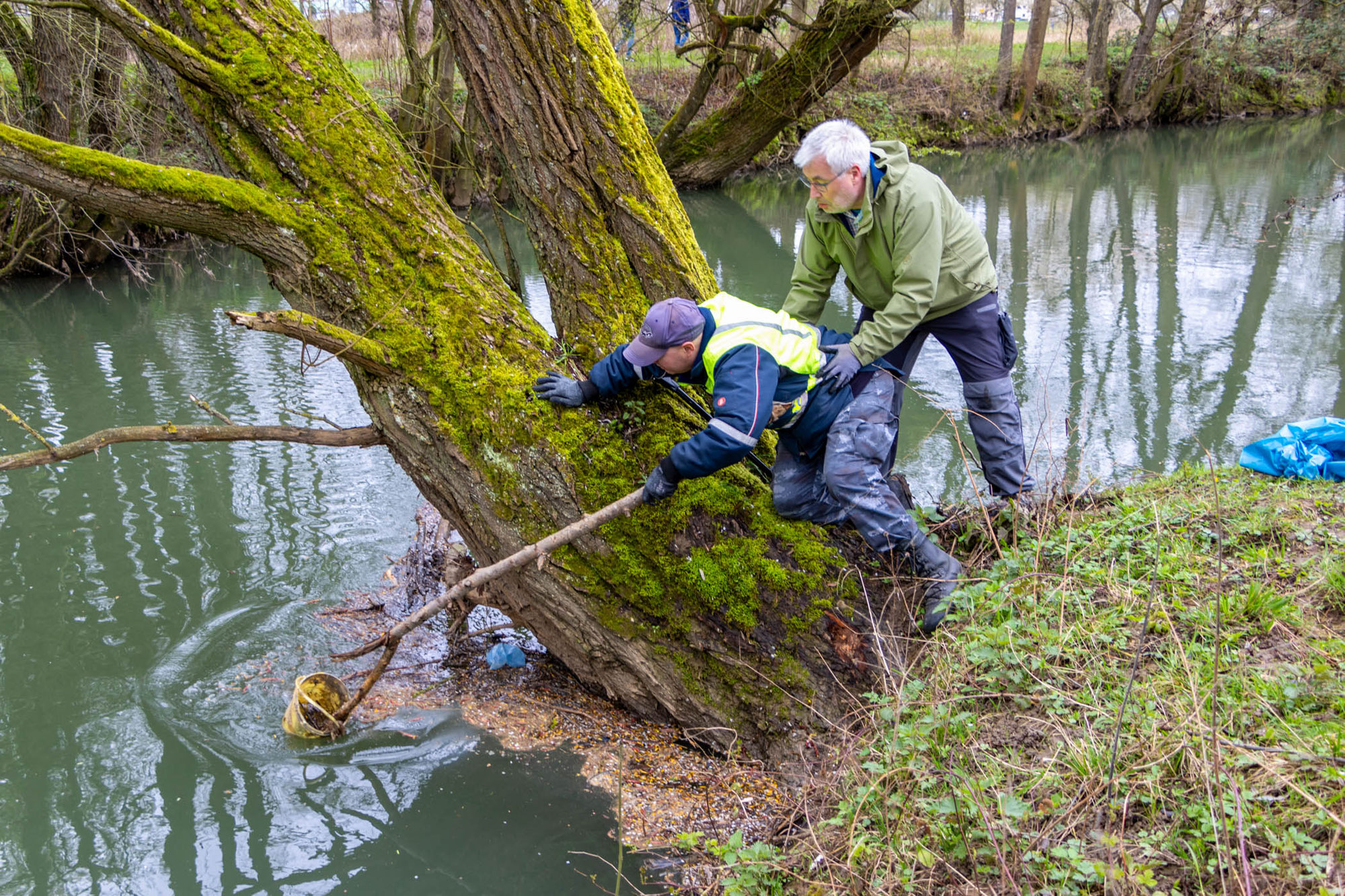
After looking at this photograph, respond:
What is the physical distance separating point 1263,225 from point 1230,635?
11963 millimetres

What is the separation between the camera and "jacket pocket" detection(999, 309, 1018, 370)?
12.1ft

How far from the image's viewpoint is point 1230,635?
102 inches

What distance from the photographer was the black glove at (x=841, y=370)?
3273 millimetres

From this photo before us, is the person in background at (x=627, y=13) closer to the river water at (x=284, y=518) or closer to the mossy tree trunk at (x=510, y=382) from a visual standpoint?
the river water at (x=284, y=518)

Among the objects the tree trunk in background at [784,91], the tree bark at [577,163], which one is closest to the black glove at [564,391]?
the tree bark at [577,163]

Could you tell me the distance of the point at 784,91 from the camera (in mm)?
11250

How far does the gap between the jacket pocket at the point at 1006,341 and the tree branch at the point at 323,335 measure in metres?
2.57

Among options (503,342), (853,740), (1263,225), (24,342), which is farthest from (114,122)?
(1263,225)

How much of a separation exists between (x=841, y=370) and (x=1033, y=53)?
23.5 metres

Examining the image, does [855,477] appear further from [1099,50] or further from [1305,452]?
[1099,50]

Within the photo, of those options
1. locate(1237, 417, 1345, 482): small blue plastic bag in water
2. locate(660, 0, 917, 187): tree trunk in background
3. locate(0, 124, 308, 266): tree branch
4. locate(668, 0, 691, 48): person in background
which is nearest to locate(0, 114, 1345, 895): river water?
locate(1237, 417, 1345, 482): small blue plastic bag in water

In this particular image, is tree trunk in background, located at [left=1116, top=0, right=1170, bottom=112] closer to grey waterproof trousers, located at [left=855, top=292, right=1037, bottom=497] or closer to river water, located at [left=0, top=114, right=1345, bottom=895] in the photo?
river water, located at [left=0, top=114, right=1345, bottom=895]

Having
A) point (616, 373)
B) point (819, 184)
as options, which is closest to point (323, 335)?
point (616, 373)

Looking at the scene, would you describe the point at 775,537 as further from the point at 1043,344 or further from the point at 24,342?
the point at 24,342
